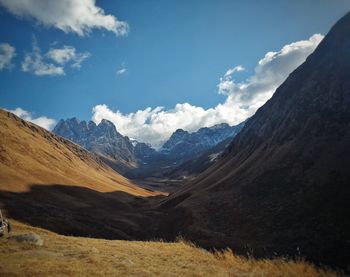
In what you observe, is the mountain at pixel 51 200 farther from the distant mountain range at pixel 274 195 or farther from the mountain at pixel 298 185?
the mountain at pixel 298 185

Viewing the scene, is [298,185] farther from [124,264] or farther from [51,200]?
[51,200]

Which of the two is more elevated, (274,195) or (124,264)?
(124,264)

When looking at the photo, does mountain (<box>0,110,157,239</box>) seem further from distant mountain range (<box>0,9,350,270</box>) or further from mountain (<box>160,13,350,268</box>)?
mountain (<box>160,13,350,268</box>)

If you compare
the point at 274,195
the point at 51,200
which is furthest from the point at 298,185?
the point at 51,200

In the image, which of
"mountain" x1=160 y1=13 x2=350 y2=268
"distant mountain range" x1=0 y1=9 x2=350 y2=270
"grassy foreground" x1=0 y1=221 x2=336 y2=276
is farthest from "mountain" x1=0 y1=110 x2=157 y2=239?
"grassy foreground" x1=0 y1=221 x2=336 y2=276

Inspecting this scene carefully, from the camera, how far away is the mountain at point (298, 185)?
35750 millimetres

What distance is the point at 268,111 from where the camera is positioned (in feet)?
332

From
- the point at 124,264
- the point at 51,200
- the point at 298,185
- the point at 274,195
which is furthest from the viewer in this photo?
the point at 51,200

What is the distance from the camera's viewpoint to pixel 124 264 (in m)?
15.5

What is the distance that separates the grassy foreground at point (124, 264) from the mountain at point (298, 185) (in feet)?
12.5

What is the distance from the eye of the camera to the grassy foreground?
44.9 feet

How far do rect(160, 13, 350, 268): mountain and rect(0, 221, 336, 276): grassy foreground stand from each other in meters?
3.80

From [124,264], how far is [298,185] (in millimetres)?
39695

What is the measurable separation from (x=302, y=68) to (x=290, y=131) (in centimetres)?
2998
